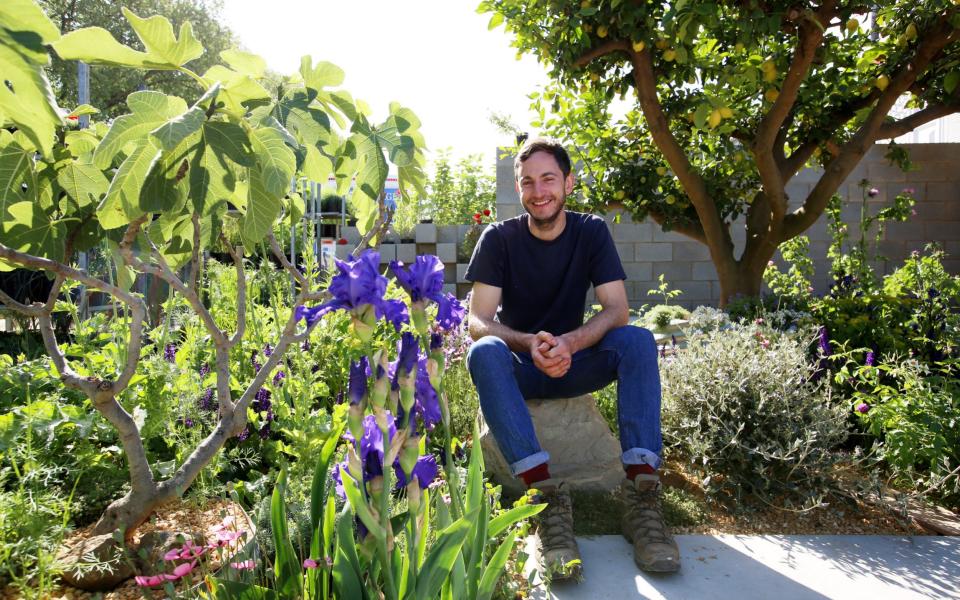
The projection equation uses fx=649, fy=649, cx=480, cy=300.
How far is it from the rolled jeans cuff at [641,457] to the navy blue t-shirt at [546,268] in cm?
60

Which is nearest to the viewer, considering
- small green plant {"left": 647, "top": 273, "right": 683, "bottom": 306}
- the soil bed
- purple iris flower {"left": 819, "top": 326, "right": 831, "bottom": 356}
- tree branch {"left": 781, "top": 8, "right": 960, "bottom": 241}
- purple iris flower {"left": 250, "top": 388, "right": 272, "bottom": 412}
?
the soil bed

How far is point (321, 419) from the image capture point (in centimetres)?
201

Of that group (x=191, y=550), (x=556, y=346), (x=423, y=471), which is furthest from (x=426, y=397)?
(x=556, y=346)

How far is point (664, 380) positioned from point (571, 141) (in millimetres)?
2794

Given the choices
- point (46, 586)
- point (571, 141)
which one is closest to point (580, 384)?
point (46, 586)

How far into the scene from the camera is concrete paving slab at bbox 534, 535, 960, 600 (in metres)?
1.69

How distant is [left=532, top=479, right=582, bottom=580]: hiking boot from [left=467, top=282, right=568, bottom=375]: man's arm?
38cm

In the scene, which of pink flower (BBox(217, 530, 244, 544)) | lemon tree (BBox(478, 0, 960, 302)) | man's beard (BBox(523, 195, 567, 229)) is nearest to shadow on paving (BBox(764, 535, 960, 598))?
man's beard (BBox(523, 195, 567, 229))

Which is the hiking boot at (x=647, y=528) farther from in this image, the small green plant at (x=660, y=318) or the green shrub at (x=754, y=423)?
the small green plant at (x=660, y=318)

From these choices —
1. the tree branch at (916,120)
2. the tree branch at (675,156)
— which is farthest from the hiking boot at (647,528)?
the tree branch at (916,120)

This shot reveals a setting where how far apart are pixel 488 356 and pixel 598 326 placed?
0.44 metres

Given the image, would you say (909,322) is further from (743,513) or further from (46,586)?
(46,586)

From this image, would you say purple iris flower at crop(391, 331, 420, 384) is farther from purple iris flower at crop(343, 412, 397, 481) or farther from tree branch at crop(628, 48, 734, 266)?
tree branch at crop(628, 48, 734, 266)

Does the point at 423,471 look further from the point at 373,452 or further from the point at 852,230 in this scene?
the point at 852,230
